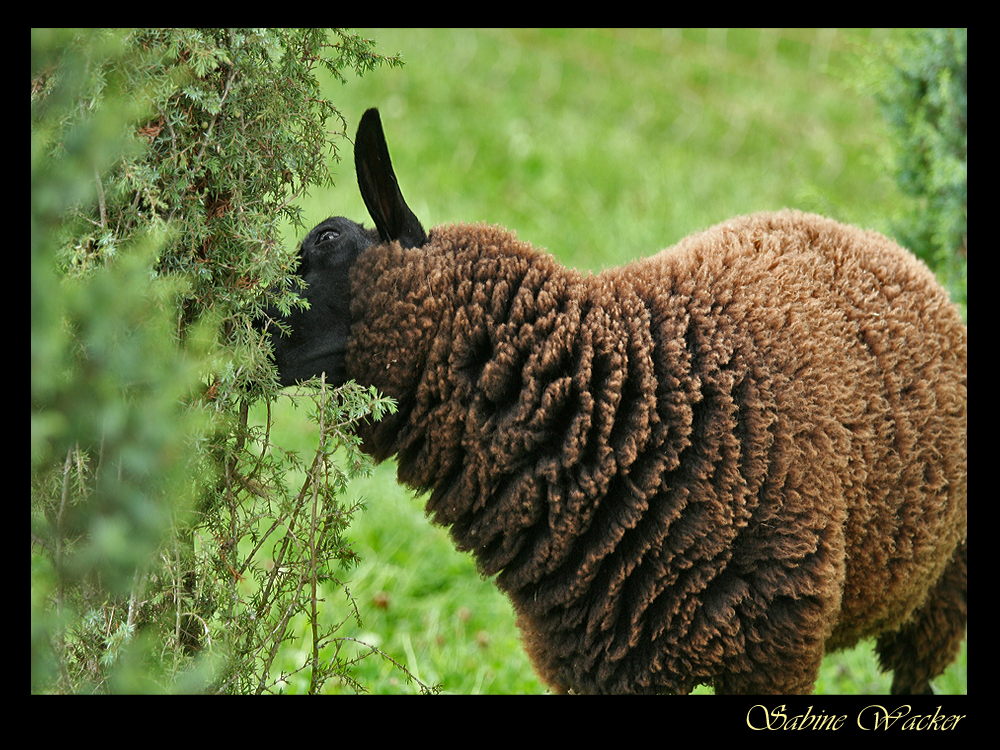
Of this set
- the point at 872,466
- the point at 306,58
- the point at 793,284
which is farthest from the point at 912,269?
the point at 306,58

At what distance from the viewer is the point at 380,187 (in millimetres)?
2744

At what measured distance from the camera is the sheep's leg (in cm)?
356

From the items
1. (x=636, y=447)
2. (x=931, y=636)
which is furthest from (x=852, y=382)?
(x=931, y=636)

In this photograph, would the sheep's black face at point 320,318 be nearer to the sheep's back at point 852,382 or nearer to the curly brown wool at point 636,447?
the curly brown wool at point 636,447

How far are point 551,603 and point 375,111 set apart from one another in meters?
1.67

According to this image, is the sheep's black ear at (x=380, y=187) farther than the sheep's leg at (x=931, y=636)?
No

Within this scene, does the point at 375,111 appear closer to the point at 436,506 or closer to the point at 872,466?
the point at 436,506

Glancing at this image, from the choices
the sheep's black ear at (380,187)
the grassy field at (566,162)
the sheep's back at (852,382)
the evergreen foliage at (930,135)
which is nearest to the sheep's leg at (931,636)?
the sheep's back at (852,382)

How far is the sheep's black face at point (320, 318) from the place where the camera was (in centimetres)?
269

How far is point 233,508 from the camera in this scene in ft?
8.53

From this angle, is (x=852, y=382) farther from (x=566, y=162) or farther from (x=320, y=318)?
(x=566, y=162)

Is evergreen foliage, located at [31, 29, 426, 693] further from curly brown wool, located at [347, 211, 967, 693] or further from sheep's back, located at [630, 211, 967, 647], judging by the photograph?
sheep's back, located at [630, 211, 967, 647]

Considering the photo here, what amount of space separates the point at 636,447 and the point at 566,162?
6.95 meters

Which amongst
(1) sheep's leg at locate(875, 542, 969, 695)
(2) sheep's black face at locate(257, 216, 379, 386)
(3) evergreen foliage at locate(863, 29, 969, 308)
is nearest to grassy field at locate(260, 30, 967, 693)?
(3) evergreen foliage at locate(863, 29, 969, 308)
